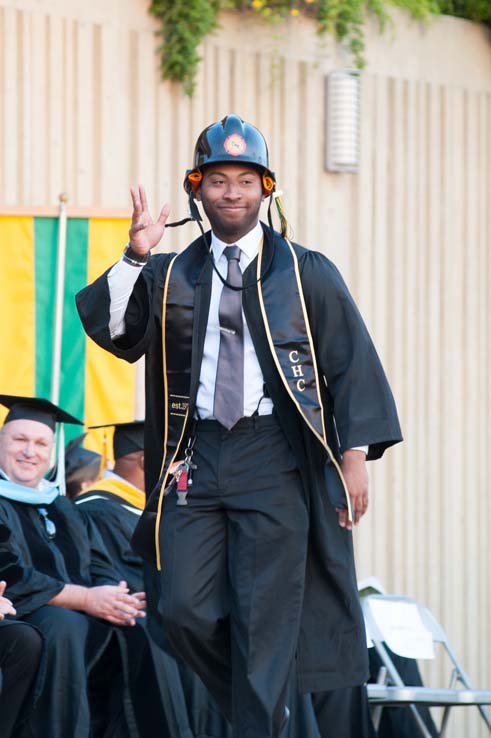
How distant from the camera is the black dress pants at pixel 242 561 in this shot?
4637mm

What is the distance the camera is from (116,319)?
15.5 ft

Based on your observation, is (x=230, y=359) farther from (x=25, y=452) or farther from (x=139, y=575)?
(x=139, y=575)

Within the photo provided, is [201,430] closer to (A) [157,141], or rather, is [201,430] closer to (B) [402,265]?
(A) [157,141]

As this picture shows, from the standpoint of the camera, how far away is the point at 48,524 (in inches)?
267

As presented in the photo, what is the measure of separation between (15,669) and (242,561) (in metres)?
1.62

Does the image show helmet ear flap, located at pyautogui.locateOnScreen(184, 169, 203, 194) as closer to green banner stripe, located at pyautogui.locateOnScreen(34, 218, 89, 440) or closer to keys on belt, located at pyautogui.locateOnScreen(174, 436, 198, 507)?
keys on belt, located at pyautogui.locateOnScreen(174, 436, 198, 507)

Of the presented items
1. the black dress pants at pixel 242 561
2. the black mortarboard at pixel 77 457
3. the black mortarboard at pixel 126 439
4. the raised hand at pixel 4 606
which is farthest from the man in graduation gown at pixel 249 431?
the black mortarboard at pixel 77 457

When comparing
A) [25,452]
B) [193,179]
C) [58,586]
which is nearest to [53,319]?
[25,452]

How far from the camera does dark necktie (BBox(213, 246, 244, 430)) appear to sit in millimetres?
4648

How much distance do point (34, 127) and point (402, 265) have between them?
2939 millimetres

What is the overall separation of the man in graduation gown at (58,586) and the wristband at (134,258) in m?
2.05

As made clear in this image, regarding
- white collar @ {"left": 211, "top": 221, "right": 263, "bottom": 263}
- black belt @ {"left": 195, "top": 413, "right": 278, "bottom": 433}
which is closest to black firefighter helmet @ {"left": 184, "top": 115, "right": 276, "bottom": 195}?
white collar @ {"left": 211, "top": 221, "right": 263, "bottom": 263}

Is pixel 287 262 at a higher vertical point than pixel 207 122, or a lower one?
lower

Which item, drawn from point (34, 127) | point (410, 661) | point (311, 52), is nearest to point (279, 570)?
point (410, 661)
